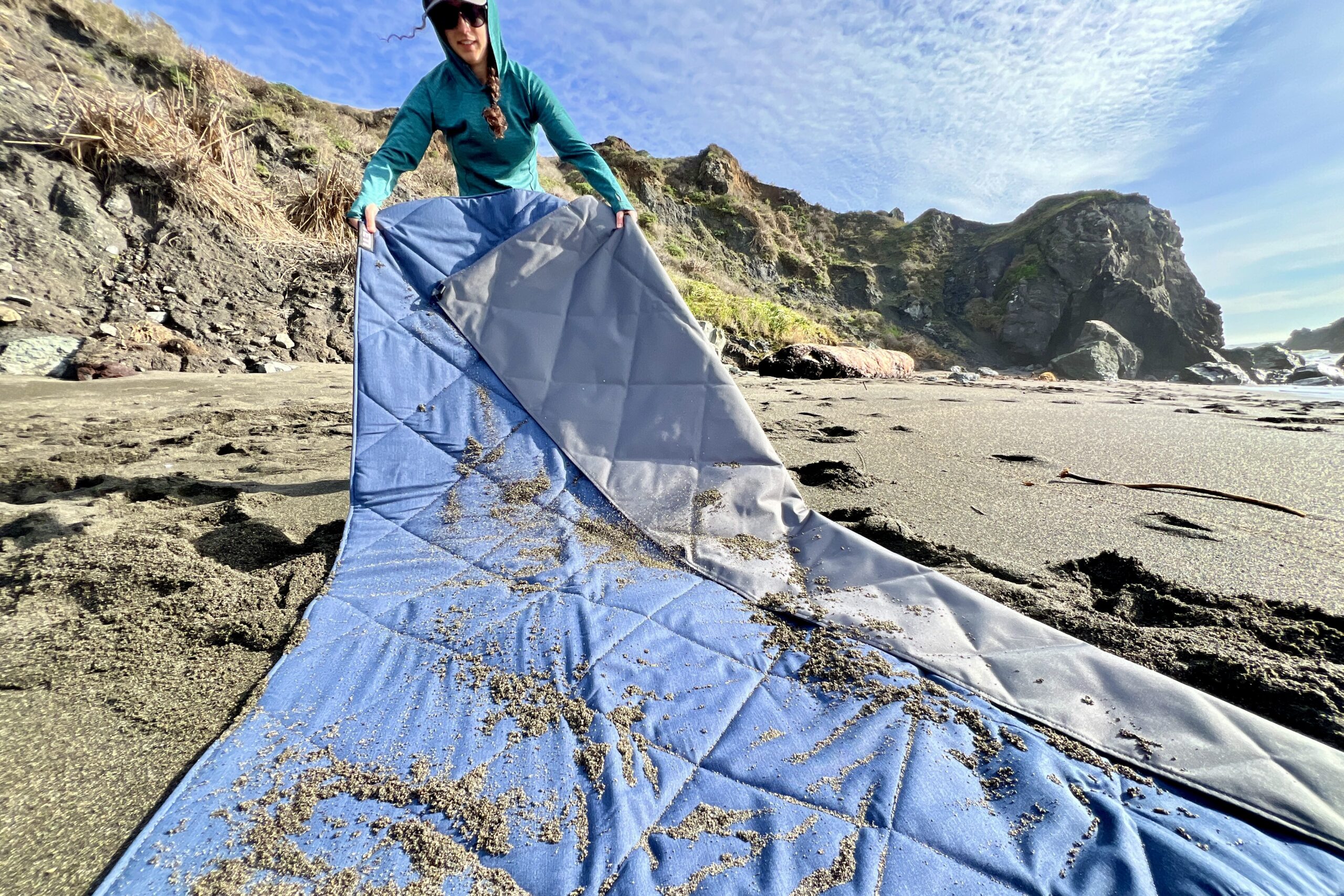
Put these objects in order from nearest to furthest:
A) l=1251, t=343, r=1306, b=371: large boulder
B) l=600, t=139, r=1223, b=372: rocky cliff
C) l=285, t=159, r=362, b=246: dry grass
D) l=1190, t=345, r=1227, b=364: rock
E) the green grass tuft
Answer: l=285, t=159, r=362, b=246: dry grass, the green grass tuft, l=600, t=139, r=1223, b=372: rocky cliff, l=1190, t=345, r=1227, b=364: rock, l=1251, t=343, r=1306, b=371: large boulder

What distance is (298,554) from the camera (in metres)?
1.46

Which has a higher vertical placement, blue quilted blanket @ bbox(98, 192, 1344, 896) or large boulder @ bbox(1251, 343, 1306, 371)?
Answer: large boulder @ bbox(1251, 343, 1306, 371)

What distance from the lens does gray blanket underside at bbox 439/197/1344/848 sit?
81cm

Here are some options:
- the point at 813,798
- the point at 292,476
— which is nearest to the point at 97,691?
the point at 813,798

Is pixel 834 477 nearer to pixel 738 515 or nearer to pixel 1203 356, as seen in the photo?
pixel 738 515

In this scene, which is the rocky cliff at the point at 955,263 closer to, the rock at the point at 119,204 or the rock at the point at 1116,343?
the rock at the point at 1116,343

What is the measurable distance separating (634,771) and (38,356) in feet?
17.7

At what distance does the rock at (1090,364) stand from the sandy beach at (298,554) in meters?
14.8

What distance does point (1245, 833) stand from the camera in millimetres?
716

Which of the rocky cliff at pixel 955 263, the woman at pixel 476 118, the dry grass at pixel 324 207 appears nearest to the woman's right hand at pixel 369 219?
the woman at pixel 476 118

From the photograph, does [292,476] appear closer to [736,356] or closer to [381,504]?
[381,504]

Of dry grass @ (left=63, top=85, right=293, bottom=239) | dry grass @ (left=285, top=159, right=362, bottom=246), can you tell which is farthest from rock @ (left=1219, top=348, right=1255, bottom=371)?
dry grass @ (left=63, top=85, right=293, bottom=239)

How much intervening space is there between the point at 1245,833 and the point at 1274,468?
224 cm

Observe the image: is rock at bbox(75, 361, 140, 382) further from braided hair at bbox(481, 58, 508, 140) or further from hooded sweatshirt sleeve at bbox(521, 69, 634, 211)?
hooded sweatshirt sleeve at bbox(521, 69, 634, 211)
